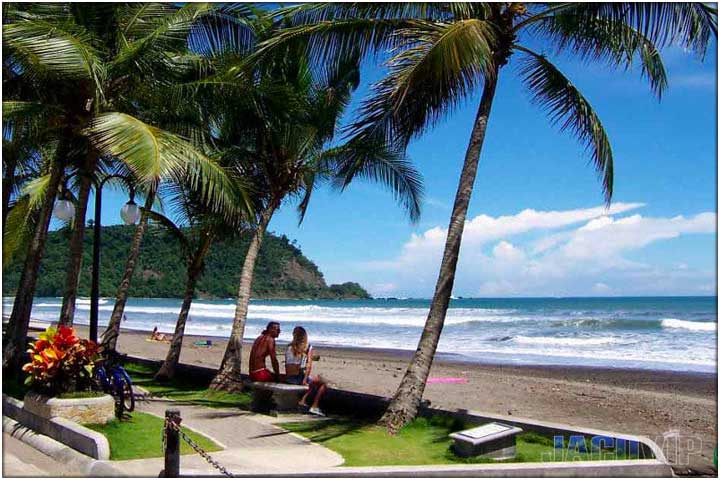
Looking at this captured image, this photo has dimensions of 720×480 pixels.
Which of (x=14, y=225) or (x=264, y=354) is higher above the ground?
(x=14, y=225)

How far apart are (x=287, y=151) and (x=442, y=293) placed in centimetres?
455

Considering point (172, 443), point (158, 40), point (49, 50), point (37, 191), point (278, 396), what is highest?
point (158, 40)

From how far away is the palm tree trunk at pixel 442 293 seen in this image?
8.30 m

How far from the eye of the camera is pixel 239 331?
11.8 m

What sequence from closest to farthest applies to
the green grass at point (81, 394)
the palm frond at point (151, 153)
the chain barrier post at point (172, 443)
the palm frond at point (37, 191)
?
the chain barrier post at point (172, 443) < the green grass at point (81, 394) < the palm frond at point (151, 153) < the palm frond at point (37, 191)

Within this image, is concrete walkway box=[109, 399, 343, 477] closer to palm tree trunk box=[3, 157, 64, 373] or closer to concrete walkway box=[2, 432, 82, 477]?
concrete walkway box=[2, 432, 82, 477]

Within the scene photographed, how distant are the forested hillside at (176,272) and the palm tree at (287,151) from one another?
36.1m

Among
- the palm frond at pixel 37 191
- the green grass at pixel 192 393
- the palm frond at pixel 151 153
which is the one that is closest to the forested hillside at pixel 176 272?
the palm frond at pixel 37 191

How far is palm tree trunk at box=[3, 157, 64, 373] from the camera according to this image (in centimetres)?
1019

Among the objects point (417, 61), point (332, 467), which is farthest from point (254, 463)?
point (417, 61)

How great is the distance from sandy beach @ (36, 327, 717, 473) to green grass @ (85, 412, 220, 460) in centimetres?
482

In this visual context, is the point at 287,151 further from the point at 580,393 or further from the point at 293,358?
the point at 580,393

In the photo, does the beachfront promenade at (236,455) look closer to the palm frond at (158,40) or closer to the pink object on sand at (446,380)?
the palm frond at (158,40)

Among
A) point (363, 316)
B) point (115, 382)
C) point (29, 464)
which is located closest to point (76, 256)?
point (115, 382)
